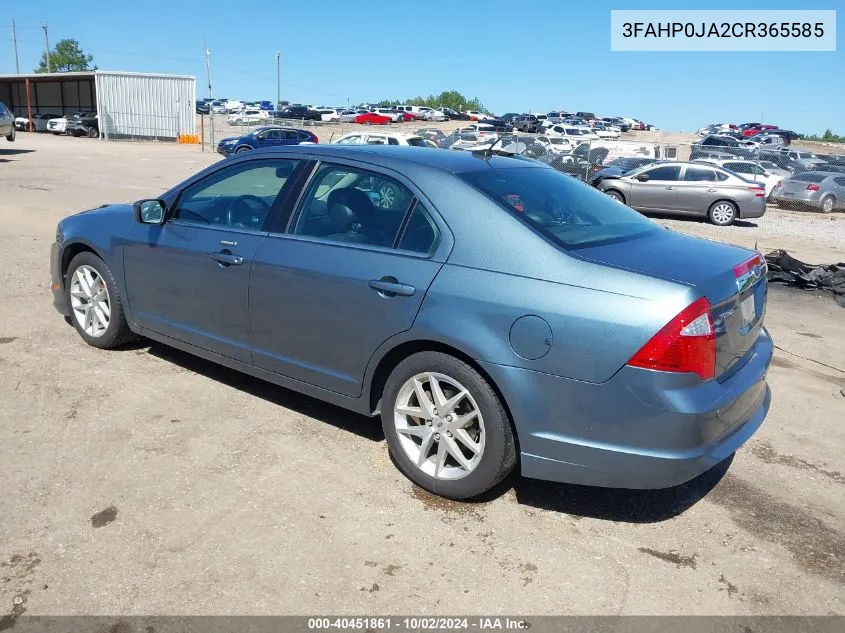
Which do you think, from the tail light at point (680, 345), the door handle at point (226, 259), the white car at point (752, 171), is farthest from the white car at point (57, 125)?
the tail light at point (680, 345)

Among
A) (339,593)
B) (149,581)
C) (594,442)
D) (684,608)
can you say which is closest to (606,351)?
(594,442)

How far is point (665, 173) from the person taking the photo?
18.5 metres

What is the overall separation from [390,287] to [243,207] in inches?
57.4

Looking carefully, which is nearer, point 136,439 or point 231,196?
point 136,439

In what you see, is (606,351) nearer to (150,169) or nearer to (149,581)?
(149,581)

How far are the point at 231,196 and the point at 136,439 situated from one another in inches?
62.9

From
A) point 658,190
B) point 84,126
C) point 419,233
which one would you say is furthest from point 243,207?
point 84,126

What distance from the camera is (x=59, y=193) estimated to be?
15.2 m

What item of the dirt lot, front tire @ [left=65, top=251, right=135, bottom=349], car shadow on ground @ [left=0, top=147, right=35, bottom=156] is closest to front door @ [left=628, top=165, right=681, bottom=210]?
the dirt lot

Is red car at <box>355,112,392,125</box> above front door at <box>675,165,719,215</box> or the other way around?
above

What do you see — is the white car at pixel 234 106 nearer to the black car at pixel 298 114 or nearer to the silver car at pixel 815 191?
the black car at pixel 298 114

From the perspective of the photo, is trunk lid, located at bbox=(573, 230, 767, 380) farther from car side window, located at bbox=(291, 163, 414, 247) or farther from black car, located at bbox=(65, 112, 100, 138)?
black car, located at bbox=(65, 112, 100, 138)

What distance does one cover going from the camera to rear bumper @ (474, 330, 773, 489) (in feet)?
9.78

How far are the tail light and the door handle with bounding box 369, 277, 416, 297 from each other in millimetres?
1104
